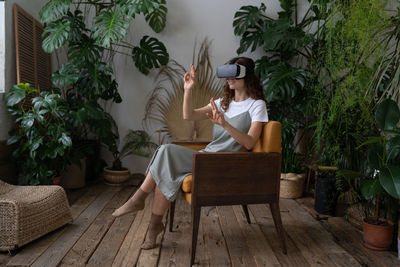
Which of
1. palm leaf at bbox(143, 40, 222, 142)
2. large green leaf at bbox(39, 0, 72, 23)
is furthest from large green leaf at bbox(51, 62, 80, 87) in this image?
palm leaf at bbox(143, 40, 222, 142)

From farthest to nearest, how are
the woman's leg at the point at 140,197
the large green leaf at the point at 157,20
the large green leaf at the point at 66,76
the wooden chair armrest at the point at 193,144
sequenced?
1. the large green leaf at the point at 157,20
2. the large green leaf at the point at 66,76
3. the wooden chair armrest at the point at 193,144
4. the woman's leg at the point at 140,197

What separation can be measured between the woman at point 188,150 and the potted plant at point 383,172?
67cm

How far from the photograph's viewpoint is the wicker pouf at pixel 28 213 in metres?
1.90

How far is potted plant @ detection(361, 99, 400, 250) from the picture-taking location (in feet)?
6.12

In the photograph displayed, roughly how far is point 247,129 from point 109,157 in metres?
2.25

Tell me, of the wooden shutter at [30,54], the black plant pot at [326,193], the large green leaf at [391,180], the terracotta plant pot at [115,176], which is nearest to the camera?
the large green leaf at [391,180]

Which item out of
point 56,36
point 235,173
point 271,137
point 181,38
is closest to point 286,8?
point 181,38

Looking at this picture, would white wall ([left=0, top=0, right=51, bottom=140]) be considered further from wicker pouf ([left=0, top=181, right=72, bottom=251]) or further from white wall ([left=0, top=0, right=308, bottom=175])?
white wall ([left=0, top=0, right=308, bottom=175])

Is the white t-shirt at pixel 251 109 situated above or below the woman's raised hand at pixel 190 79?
below

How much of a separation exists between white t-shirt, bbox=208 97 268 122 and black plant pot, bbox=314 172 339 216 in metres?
1.08

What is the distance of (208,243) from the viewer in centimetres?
213

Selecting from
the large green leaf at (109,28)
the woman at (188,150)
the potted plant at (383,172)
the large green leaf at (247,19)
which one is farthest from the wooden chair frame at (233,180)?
the large green leaf at (247,19)

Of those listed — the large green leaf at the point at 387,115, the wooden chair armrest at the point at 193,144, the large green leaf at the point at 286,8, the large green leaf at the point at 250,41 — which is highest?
the large green leaf at the point at 286,8

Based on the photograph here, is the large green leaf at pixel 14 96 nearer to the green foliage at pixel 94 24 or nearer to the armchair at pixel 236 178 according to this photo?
the green foliage at pixel 94 24
